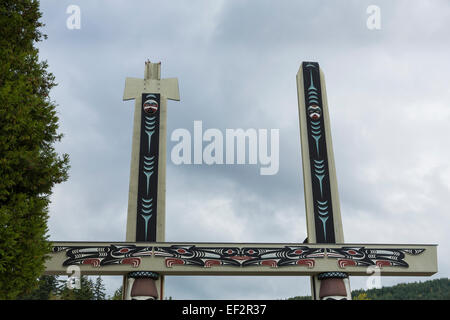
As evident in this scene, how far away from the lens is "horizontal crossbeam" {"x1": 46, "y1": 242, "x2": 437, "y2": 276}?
21781 millimetres

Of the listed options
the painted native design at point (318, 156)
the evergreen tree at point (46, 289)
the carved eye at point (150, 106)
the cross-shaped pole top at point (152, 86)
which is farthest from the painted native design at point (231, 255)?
the evergreen tree at point (46, 289)

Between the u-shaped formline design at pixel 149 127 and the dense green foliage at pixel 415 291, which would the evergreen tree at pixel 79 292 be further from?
the dense green foliage at pixel 415 291

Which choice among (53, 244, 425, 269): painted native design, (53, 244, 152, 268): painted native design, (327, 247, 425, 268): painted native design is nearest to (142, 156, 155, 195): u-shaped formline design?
(53, 244, 152, 268): painted native design

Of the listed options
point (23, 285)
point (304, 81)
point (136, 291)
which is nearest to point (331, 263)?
point (136, 291)

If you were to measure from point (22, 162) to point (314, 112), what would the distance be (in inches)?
766

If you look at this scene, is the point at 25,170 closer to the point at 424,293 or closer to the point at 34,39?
the point at 34,39

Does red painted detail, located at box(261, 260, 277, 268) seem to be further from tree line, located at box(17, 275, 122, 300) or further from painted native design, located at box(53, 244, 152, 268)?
tree line, located at box(17, 275, 122, 300)

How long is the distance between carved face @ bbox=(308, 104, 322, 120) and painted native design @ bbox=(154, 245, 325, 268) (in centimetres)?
844

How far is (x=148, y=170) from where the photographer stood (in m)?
25.3

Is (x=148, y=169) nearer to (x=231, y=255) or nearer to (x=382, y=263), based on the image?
(x=231, y=255)

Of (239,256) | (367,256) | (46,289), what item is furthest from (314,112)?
(46,289)

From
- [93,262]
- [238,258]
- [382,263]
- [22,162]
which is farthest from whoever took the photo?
[382,263]

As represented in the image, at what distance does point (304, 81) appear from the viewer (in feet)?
92.7
